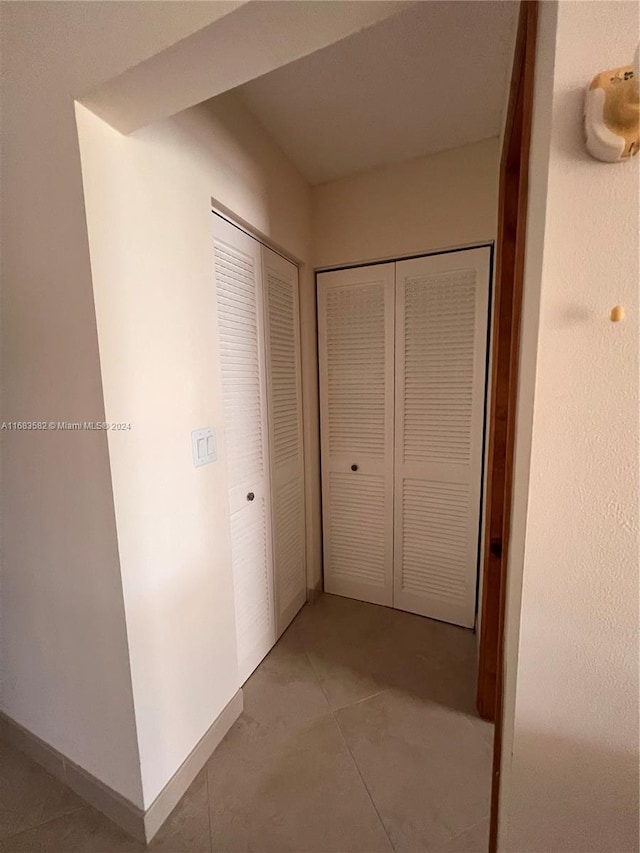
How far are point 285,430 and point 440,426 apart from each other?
823 millimetres

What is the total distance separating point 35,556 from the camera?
1113 millimetres

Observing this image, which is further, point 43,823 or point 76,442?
point 43,823

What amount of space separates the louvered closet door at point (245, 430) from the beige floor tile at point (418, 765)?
550 millimetres

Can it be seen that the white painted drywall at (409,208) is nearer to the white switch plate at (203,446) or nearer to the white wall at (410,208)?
the white wall at (410,208)

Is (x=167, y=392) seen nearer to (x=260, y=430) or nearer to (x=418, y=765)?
(x=260, y=430)

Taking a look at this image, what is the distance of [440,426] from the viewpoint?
6.00ft

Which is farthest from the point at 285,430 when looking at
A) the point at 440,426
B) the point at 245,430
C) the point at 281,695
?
the point at 281,695

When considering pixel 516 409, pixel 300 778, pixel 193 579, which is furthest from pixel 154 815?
pixel 516 409

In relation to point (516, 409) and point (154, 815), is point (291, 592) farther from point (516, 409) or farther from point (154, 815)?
point (516, 409)

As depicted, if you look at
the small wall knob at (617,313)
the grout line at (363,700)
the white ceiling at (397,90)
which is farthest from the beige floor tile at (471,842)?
the white ceiling at (397,90)

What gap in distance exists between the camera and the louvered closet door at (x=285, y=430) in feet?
5.62

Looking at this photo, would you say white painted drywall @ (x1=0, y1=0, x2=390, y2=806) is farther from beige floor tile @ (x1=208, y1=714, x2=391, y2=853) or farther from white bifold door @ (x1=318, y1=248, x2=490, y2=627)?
white bifold door @ (x1=318, y1=248, x2=490, y2=627)

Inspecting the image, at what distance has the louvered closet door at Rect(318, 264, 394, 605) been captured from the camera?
6.24 feet

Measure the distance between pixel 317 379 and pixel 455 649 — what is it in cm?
162
